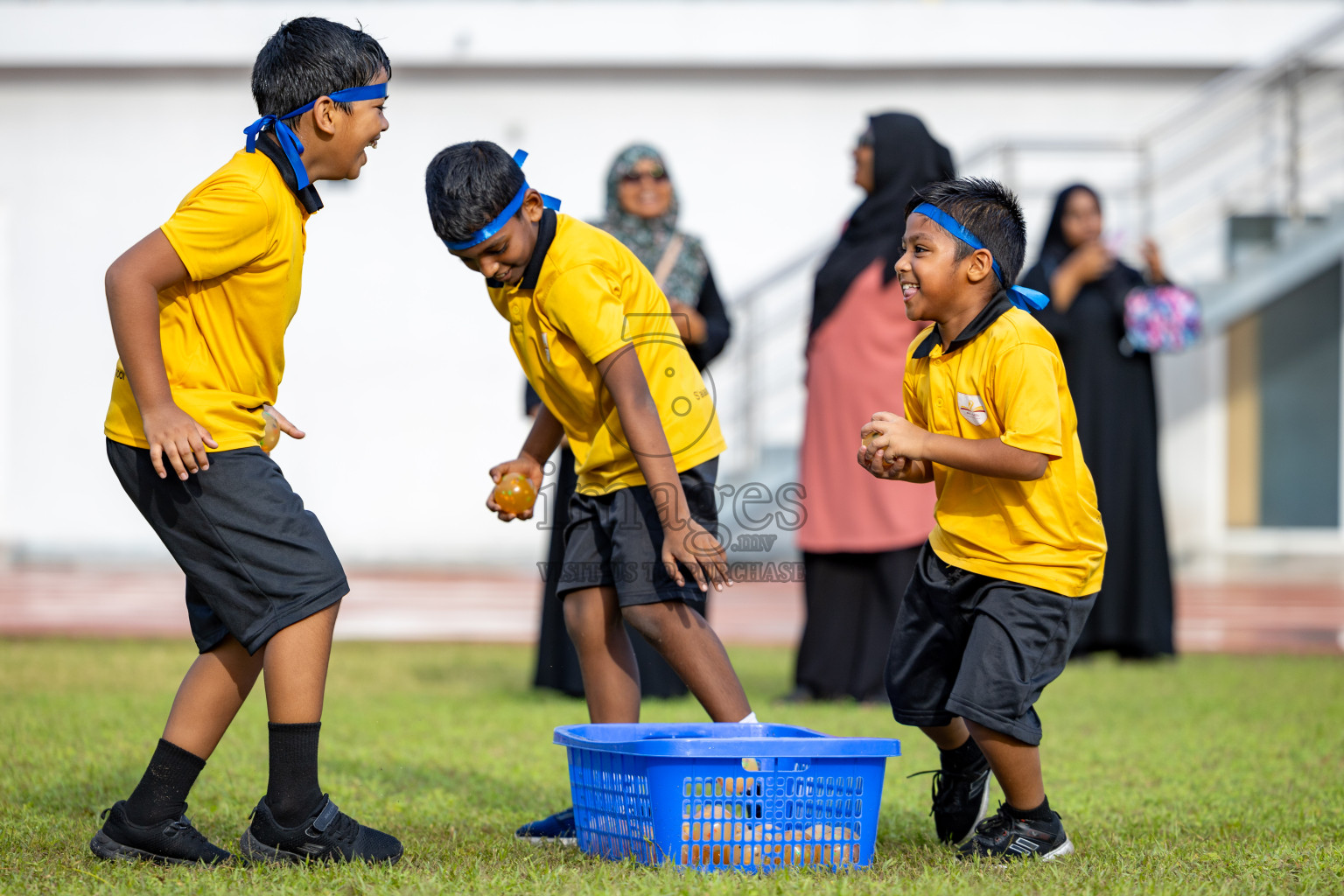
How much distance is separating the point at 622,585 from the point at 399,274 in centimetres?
920

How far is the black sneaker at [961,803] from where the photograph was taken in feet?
10.6

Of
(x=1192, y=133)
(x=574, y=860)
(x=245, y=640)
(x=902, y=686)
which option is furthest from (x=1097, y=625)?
(x=1192, y=133)

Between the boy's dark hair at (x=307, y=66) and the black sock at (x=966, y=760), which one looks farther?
the black sock at (x=966, y=760)

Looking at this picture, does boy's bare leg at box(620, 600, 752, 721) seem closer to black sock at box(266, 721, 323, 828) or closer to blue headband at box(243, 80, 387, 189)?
black sock at box(266, 721, 323, 828)

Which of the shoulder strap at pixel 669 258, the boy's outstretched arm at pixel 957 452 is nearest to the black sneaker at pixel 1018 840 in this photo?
the boy's outstretched arm at pixel 957 452

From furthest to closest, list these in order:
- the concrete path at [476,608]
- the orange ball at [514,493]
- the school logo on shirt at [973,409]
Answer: the concrete path at [476,608], the orange ball at [514,493], the school logo on shirt at [973,409]

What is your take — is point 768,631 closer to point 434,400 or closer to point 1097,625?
point 1097,625

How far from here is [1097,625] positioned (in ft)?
22.2

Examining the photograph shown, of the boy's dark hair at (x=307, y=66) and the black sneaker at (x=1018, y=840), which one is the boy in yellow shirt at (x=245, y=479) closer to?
the boy's dark hair at (x=307, y=66)

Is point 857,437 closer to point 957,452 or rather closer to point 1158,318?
point 1158,318

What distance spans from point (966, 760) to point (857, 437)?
2.55 m

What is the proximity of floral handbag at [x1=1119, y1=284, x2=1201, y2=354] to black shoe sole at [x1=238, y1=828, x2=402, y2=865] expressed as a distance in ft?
16.3

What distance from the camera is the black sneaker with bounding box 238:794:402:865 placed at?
2.92 metres

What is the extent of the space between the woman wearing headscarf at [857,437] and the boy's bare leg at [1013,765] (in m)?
2.50
